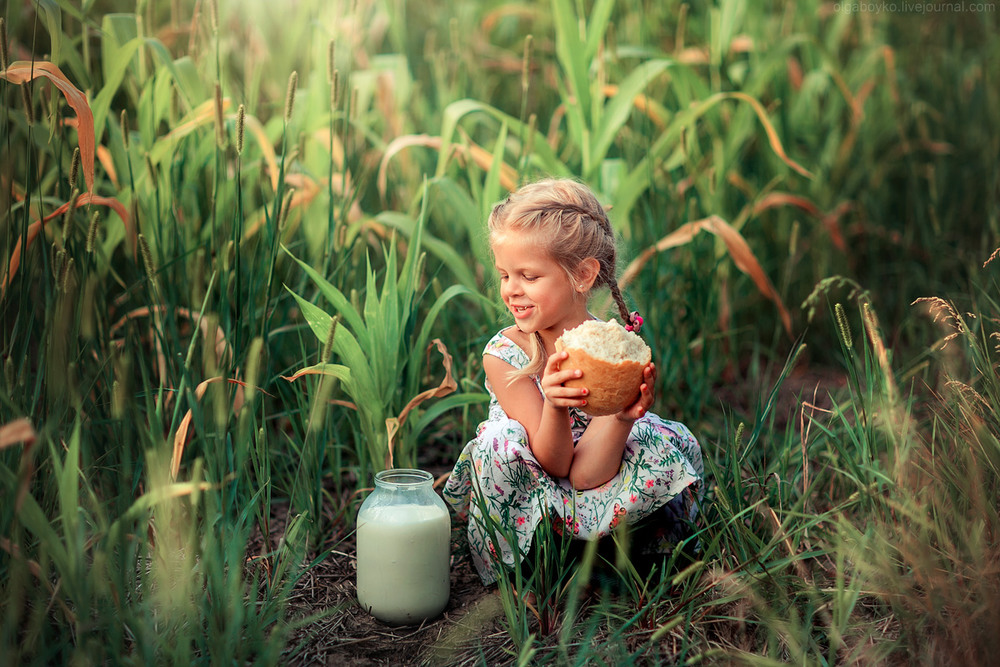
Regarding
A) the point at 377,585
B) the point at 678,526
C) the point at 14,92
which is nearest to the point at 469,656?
the point at 377,585

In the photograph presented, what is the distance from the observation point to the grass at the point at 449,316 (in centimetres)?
129

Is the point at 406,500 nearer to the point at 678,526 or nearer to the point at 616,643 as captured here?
the point at 616,643

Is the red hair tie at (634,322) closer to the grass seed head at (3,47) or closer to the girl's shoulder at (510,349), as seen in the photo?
the girl's shoulder at (510,349)

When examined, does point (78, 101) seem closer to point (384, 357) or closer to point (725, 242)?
point (384, 357)

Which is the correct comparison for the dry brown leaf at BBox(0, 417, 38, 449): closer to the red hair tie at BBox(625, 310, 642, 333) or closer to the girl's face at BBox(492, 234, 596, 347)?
the girl's face at BBox(492, 234, 596, 347)

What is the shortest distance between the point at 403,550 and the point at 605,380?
47cm

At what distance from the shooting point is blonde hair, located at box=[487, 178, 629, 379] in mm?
1493

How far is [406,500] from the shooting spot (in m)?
1.51

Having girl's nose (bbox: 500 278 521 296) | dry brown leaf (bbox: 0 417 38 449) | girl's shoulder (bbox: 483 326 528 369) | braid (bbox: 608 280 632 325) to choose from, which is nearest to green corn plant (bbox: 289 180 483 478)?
girl's shoulder (bbox: 483 326 528 369)

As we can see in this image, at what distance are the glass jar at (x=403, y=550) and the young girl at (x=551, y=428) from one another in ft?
0.29

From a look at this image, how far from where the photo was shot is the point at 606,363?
4.45ft

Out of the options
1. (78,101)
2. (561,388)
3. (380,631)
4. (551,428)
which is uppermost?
(78,101)

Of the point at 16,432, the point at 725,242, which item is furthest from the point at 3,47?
the point at 725,242

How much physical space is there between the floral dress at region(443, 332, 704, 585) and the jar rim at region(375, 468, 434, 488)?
86 mm
